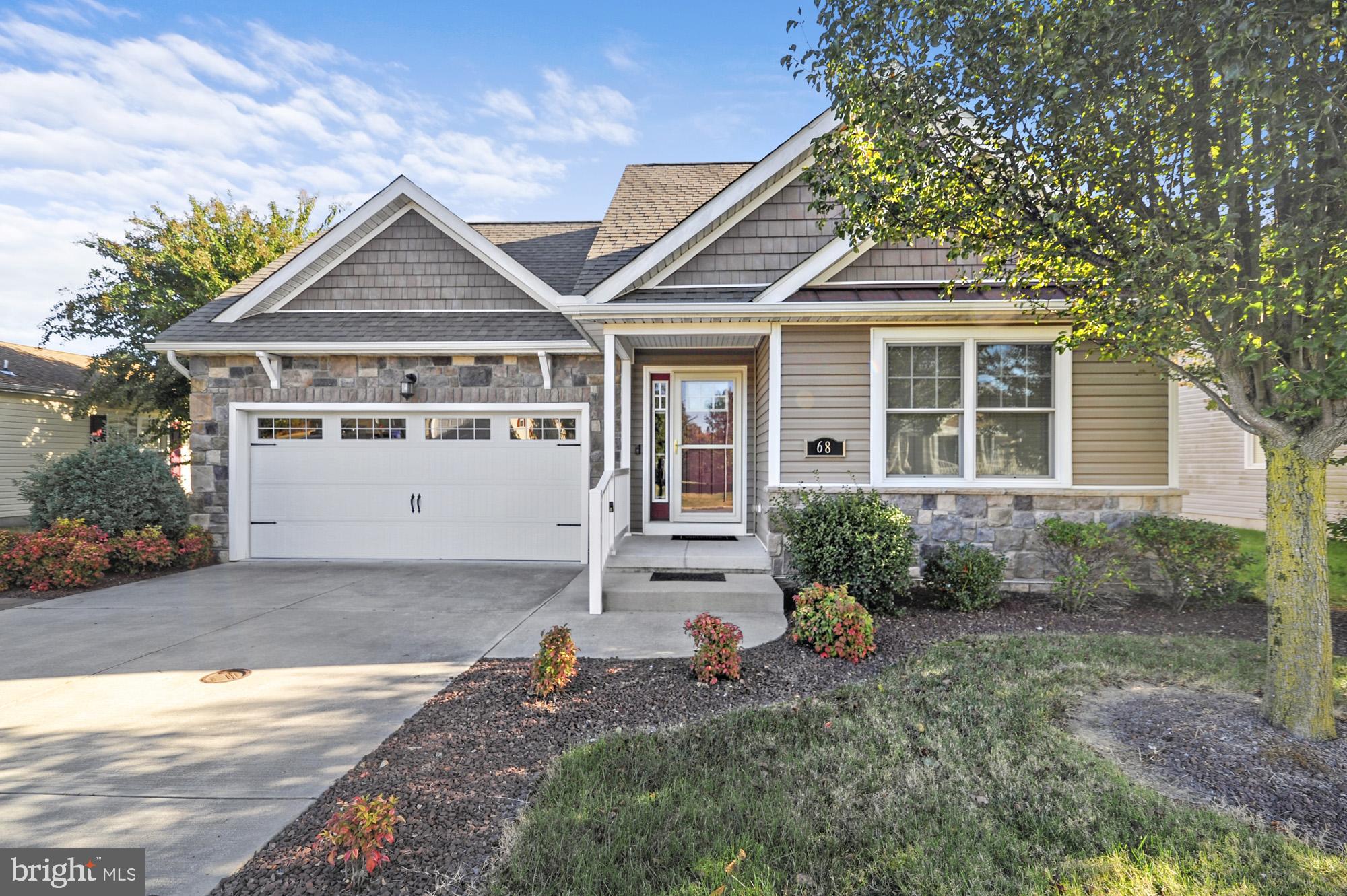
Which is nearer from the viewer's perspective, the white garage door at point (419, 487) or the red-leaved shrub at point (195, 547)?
the red-leaved shrub at point (195, 547)

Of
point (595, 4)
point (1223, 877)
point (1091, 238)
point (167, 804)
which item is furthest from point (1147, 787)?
point (595, 4)

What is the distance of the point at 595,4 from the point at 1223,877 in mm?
9515

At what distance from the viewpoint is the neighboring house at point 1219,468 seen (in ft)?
33.5

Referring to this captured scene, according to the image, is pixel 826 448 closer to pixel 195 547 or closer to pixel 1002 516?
pixel 1002 516

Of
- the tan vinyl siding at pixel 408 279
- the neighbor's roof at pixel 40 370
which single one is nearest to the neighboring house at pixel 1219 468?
the tan vinyl siding at pixel 408 279

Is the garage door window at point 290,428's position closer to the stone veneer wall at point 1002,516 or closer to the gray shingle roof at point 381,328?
the gray shingle roof at point 381,328

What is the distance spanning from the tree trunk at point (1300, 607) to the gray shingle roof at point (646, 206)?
202 inches

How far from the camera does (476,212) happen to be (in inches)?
452

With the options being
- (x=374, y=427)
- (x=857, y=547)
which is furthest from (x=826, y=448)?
(x=374, y=427)

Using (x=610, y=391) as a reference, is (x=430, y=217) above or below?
above

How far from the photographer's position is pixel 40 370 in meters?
13.4

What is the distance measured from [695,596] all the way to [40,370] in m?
16.9

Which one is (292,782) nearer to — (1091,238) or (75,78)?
(1091,238)

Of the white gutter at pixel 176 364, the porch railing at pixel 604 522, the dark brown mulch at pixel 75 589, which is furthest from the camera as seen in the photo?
the white gutter at pixel 176 364
